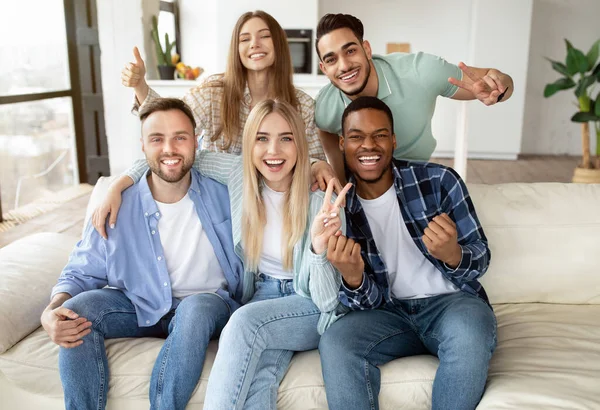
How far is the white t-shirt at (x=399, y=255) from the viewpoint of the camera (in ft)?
5.98

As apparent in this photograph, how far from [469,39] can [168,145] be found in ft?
19.0

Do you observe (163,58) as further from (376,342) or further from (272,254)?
(376,342)

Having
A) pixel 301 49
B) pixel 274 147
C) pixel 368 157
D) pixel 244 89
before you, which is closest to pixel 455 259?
pixel 368 157

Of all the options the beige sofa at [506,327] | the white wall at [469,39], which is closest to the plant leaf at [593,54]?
the white wall at [469,39]

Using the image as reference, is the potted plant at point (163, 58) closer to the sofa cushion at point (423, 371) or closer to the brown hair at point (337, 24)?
the brown hair at point (337, 24)

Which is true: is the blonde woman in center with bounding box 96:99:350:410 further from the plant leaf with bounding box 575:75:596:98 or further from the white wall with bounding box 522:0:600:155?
the white wall with bounding box 522:0:600:155

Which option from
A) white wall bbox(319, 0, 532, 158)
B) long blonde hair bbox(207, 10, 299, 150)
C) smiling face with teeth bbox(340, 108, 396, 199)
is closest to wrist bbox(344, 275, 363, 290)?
smiling face with teeth bbox(340, 108, 396, 199)

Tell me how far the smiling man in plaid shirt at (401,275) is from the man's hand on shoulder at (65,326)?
68cm

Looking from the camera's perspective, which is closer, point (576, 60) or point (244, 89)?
point (244, 89)

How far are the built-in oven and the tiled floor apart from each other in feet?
6.32

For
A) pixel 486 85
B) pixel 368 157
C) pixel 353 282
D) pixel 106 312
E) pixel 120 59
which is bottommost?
pixel 106 312

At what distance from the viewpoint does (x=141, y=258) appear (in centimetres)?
189

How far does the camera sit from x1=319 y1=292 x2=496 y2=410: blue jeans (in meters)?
1.55

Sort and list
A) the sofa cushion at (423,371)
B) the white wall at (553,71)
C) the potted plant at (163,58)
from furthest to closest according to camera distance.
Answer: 1. the white wall at (553,71)
2. the potted plant at (163,58)
3. the sofa cushion at (423,371)
